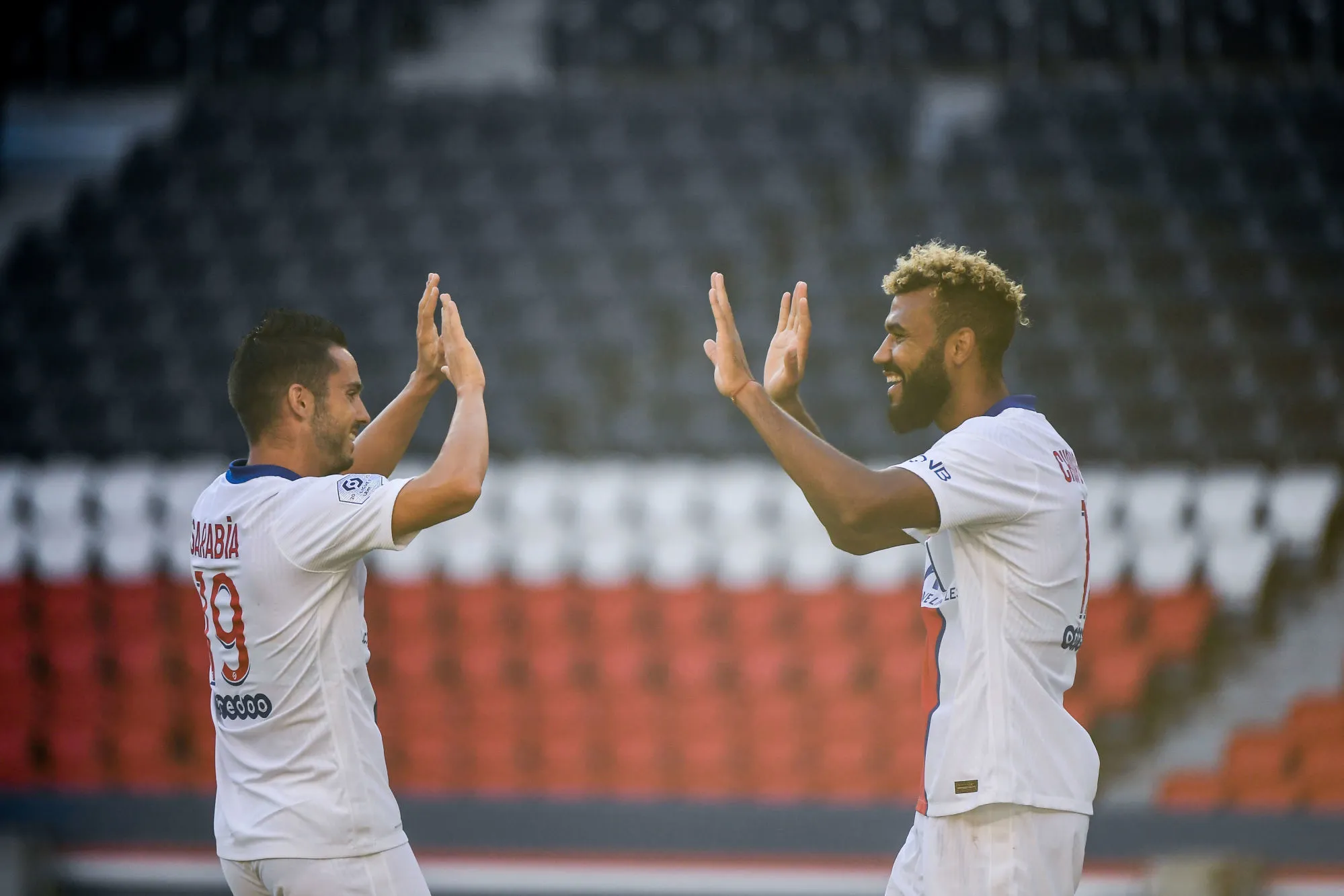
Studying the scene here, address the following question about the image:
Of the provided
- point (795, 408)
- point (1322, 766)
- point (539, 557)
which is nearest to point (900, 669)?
point (1322, 766)

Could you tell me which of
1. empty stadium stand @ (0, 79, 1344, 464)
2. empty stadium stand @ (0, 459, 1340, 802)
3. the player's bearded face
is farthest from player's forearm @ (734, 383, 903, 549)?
empty stadium stand @ (0, 79, 1344, 464)

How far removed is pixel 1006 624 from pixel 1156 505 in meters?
5.51

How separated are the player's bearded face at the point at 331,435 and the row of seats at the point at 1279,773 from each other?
16.1ft

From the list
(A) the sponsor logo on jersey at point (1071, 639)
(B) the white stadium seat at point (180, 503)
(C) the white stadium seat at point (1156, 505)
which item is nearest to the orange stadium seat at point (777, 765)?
(C) the white stadium seat at point (1156, 505)

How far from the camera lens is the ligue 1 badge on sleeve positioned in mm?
2629

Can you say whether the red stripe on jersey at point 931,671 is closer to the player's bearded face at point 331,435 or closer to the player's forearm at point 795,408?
the player's forearm at point 795,408

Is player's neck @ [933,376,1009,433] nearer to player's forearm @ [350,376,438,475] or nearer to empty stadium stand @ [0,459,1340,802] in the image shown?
player's forearm @ [350,376,438,475]

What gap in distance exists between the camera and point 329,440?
2.82 meters

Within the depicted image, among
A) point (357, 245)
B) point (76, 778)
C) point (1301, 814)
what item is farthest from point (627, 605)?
point (357, 245)

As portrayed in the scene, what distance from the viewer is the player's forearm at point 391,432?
3355mm

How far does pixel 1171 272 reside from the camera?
9.77m

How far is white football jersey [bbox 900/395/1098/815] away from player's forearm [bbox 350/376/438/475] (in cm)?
134

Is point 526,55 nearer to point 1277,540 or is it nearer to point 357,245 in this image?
point 357,245

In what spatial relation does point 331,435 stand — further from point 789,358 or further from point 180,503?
point 180,503
